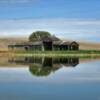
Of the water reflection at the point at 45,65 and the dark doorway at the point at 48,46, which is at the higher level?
the water reflection at the point at 45,65

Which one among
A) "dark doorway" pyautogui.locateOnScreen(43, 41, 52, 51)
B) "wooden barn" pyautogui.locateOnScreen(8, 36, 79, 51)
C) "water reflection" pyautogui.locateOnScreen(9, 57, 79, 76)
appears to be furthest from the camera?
"dark doorway" pyautogui.locateOnScreen(43, 41, 52, 51)

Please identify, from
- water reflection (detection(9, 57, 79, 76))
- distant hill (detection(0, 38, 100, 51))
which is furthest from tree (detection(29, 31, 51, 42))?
water reflection (detection(9, 57, 79, 76))

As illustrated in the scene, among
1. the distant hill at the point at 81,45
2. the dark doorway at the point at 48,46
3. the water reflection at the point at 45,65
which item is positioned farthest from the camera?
the distant hill at the point at 81,45

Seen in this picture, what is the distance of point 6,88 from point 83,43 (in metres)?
104

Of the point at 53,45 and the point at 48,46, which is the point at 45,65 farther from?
the point at 48,46

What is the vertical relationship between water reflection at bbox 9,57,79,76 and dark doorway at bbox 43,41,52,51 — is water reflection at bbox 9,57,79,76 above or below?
above

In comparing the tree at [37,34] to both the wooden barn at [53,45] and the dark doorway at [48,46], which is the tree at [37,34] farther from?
the dark doorway at [48,46]

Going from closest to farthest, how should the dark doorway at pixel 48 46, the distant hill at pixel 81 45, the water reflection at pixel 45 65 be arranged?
the water reflection at pixel 45 65, the dark doorway at pixel 48 46, the distant hill at pixel 81 45

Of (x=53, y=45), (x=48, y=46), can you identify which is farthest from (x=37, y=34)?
(x=53, y=45)

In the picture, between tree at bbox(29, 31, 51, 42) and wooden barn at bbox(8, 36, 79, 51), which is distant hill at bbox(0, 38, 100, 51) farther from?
wooden barn at bbox(8, 36, 79, 51)

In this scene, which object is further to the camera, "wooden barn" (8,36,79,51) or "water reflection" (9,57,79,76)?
"wooden barn" (8,36,79,51)

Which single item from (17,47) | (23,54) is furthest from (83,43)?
(23,54)

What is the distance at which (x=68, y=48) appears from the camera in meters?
82.3

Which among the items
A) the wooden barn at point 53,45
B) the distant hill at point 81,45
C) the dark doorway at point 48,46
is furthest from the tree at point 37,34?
the dark doorway at point 48,46
